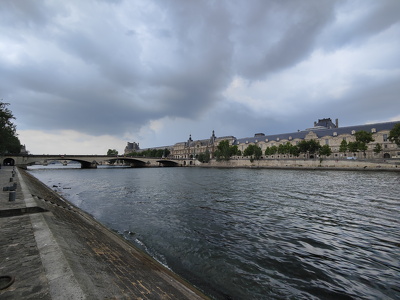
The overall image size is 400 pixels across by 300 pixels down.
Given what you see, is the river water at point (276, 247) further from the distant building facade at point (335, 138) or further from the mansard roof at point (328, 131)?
the mansard roof at point (328, 131)

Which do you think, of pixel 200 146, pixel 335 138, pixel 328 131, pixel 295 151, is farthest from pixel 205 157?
pixel 335 138

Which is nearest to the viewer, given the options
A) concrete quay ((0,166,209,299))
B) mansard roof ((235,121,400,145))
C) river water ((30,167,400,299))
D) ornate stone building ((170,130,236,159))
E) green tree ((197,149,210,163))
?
concrete quay ((0,166,209,299))

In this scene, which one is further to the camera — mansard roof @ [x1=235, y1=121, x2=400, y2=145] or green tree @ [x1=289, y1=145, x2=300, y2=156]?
green tree @ [x1=289, y1=145, x2=300, y2=156]

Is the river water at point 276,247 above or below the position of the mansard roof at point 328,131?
below

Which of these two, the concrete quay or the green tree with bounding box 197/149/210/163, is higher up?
the green tree with bounding box 197/149/210/163

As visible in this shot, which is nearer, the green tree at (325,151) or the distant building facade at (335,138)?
the distant building facade at (335,138)

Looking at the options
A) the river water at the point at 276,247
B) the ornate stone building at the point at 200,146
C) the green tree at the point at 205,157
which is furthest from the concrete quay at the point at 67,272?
the ornate stone building at the point at 200,146

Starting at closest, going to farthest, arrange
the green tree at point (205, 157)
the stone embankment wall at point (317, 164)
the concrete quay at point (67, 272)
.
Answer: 1. the concrete quay at point (67, 272)
2. the stone embankment wall at point (317, 164)
3. the green tree at point (205, 157)

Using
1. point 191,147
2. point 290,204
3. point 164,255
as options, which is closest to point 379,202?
point 290,204

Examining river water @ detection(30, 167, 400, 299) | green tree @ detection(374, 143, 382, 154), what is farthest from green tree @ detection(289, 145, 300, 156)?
river water @ detection(30, 167, 400, 299)

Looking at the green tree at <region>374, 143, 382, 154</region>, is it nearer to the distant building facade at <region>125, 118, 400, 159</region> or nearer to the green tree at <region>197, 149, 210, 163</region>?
the distant building facade at <region>125, 118, 400, 159</region>

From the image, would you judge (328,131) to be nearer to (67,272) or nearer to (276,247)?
(276,247)

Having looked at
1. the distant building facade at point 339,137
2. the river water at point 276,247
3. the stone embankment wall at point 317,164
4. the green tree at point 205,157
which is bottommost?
the river water at point 276,247

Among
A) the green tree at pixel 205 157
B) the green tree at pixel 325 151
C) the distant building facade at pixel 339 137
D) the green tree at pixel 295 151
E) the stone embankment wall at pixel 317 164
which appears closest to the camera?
the stone embankment wall at pixel 317 164
